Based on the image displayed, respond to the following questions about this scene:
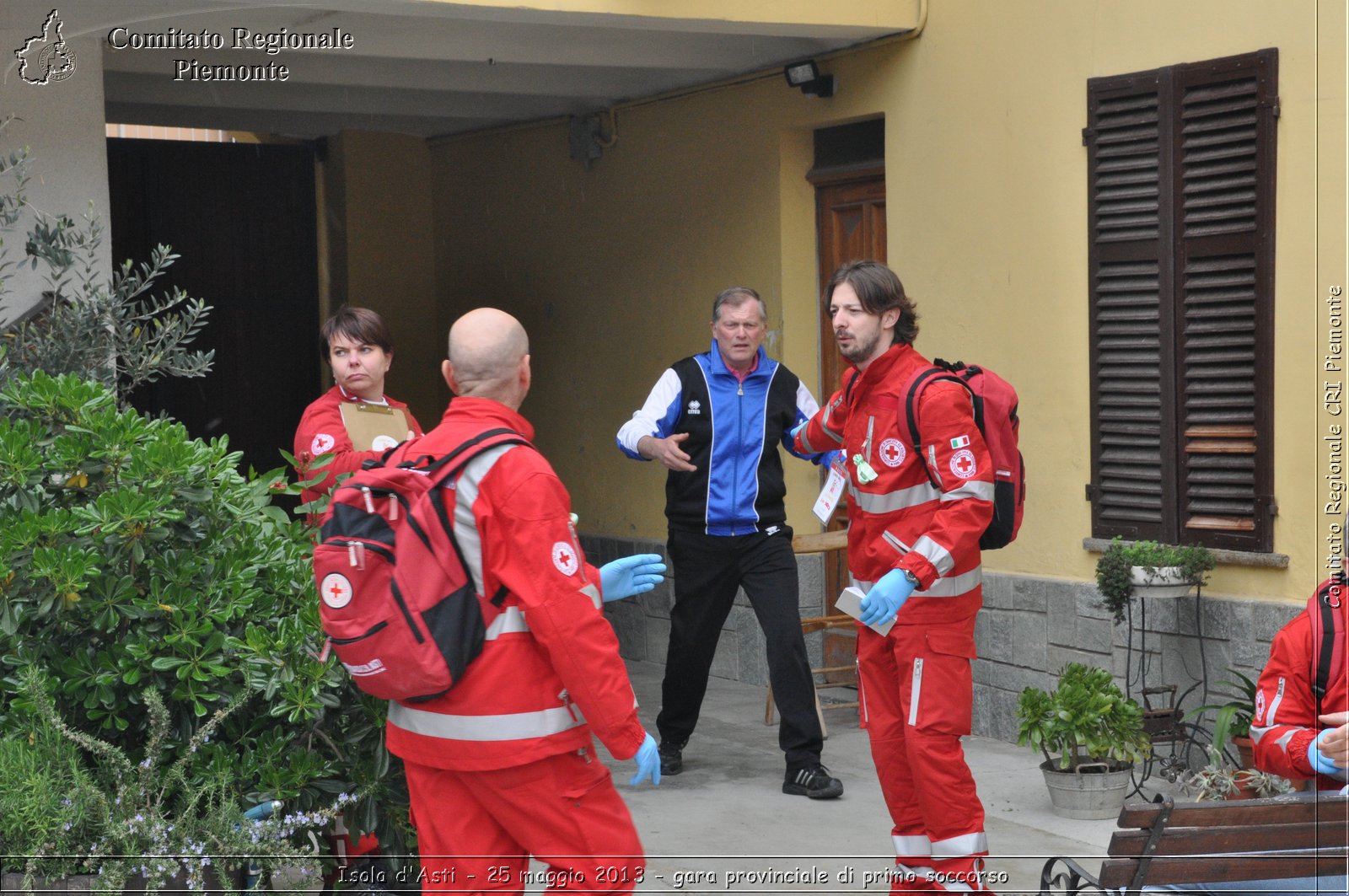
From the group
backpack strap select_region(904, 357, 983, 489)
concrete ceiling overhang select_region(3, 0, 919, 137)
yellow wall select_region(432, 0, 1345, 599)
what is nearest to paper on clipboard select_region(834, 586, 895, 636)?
backpack strap select_region(904, 357, 983, 489)

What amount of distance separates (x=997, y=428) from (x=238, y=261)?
7863mm

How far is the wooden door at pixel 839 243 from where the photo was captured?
807 centimetres

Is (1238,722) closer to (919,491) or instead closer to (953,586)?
(953,586)

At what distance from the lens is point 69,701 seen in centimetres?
430

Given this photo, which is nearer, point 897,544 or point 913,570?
point 913,570

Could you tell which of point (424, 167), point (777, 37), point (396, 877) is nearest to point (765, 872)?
point (396, 877)

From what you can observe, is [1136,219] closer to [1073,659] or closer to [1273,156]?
[1273,156]

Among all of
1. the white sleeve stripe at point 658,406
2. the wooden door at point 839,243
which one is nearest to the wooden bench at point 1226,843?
the white sleeve stripe at point 658,406

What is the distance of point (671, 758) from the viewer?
667cm

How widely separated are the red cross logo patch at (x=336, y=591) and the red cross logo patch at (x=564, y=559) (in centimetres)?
45

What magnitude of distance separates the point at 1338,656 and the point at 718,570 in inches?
122

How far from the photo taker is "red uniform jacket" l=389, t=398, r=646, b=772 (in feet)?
10.8

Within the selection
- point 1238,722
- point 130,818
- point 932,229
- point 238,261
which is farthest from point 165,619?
point 238,261

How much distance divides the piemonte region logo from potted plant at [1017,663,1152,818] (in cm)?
466
